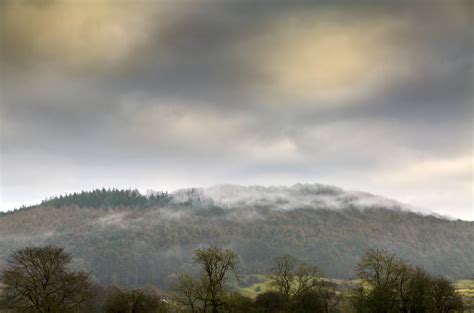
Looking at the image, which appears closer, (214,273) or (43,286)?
(43,286)

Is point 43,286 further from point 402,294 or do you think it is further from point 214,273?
point 402,294

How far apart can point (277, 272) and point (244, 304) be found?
A: 14.7 m

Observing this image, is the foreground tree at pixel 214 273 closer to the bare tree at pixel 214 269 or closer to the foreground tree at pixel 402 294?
the bare tree at pixel 214 269

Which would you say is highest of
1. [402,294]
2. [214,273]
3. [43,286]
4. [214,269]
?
[214,269]

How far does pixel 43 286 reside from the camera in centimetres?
9169

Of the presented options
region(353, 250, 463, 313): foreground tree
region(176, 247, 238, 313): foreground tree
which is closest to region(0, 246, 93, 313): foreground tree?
region(176, 247, 238, 313): foreground tree

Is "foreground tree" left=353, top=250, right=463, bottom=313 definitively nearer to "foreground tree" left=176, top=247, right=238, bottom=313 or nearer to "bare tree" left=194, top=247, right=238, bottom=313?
"foreground tree" left=176, top=247, right=238, bottom=313

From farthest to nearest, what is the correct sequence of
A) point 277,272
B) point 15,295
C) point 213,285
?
point 277,272, point 213,285, point 15,295

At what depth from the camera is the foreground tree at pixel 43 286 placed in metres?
89.4

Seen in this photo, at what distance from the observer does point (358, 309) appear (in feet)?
359

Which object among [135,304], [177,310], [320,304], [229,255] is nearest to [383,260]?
[320,304]

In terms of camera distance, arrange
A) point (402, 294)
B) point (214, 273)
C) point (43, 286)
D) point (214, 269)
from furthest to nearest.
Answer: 1. point (402, 294)
2. point (214, 273)
3. point (214, 269)
4. point (43, 286)

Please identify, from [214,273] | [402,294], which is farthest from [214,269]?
[402,294]

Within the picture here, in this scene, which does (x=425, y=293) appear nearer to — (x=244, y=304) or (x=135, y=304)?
(x=244, y=304)
